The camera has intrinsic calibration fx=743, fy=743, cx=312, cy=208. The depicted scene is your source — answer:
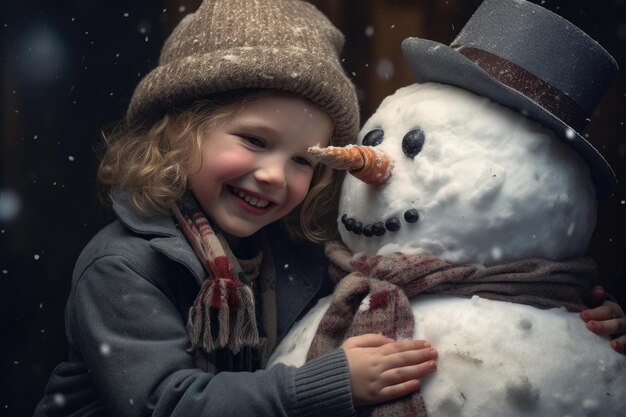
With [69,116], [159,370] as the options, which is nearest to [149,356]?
[159,370]

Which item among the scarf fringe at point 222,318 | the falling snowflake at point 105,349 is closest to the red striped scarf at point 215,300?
the scarf fringe at point 222,318

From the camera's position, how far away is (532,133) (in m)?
0.95

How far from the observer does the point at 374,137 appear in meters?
1.04

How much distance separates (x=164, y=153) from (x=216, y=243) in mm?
179

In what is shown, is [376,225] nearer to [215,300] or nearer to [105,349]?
[215,300]

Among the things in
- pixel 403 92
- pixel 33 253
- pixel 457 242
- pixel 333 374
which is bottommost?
pixel 33 253

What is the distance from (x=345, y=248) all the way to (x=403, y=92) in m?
0.24

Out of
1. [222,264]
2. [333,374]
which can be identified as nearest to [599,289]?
[333,374]

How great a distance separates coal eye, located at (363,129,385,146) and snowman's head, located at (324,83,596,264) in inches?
1.8

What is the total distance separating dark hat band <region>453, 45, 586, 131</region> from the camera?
97cm

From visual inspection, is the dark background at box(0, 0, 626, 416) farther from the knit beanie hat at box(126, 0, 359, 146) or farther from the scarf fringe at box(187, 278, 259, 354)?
the scarf fringe at box(187, 278, 259, 354)

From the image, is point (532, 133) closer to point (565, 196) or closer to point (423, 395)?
point (565, 196)

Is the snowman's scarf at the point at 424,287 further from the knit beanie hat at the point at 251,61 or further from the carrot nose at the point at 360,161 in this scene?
the knit beanie hat at the point at 251,61

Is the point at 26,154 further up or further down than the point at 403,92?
further down
